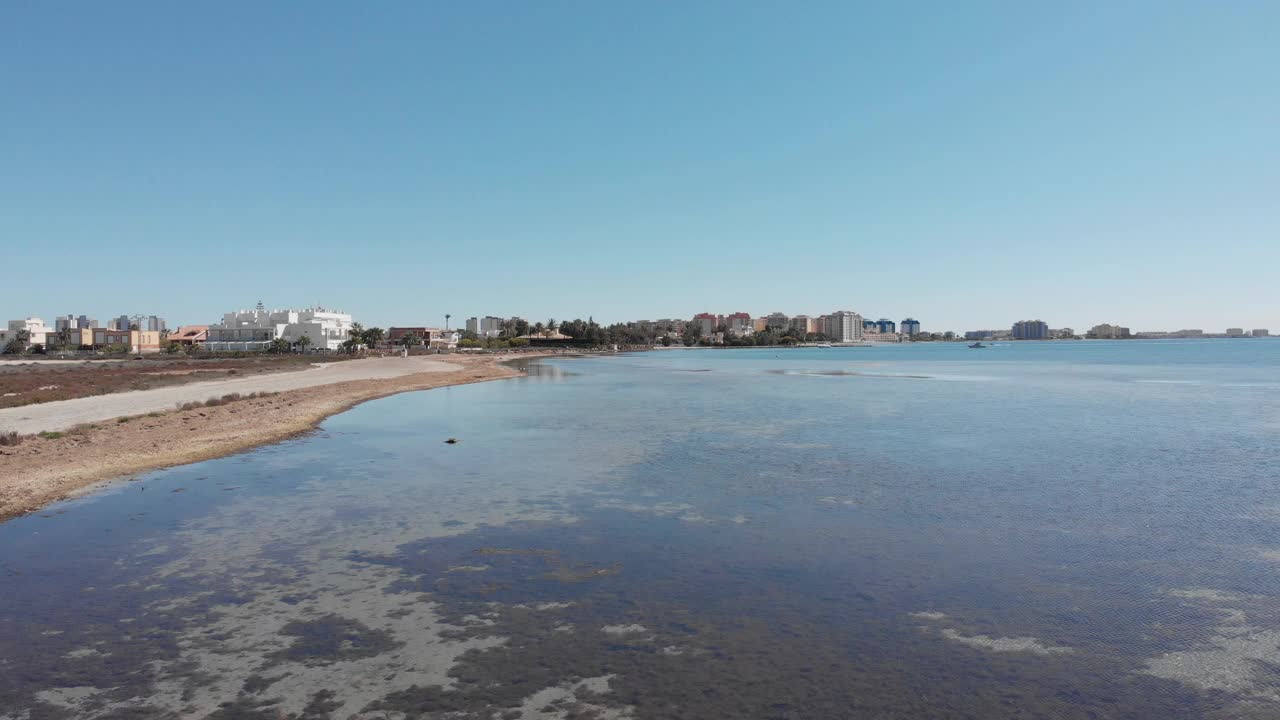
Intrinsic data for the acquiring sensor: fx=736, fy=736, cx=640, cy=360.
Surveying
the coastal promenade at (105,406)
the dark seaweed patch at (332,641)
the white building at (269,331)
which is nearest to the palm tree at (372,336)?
the white building at (269,331)

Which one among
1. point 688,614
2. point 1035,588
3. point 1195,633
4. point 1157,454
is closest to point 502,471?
point 688,614

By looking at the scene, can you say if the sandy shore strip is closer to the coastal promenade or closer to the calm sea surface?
the coastal promenade

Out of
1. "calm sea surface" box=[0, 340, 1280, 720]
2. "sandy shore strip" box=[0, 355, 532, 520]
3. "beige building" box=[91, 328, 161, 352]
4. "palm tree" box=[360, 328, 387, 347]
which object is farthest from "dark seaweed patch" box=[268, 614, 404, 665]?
"beige building" box=[91, 328, 161, 352]

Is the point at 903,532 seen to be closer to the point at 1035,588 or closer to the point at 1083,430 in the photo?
the point at 1035,588

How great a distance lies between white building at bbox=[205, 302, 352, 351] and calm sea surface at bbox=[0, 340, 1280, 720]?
428ft

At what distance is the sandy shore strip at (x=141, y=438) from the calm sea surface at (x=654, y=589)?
1.37m

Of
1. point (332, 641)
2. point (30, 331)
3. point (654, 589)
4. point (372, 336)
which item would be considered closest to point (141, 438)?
point (332, 641)

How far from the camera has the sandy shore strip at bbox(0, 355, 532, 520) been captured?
619 inches

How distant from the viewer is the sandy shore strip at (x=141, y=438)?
Answer: 619 inches

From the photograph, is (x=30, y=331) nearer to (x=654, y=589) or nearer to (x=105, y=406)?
(x=105, y=406)

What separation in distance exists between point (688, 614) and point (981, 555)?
517 centimetres

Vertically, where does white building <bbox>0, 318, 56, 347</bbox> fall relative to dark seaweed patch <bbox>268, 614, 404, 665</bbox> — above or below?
above

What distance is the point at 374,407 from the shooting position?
1431 inches

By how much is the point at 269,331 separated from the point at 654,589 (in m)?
149
